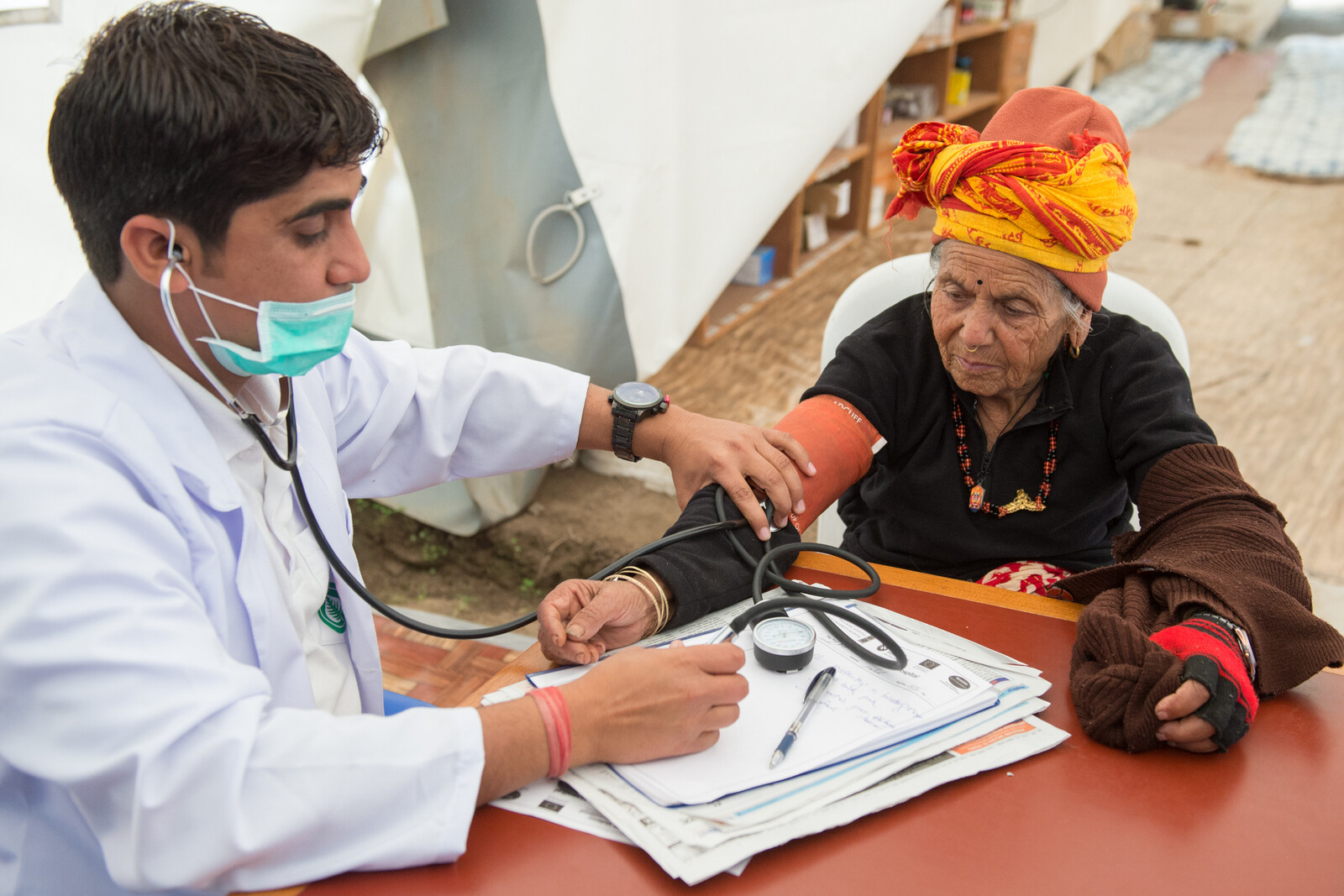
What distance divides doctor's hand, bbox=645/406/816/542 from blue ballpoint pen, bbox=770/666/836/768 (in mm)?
271

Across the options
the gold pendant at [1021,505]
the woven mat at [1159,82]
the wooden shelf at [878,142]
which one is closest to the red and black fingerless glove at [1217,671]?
the gold pendant at [1021,505]

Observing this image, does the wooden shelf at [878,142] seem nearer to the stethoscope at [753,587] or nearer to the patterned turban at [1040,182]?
the patterned turban at [1040,182]

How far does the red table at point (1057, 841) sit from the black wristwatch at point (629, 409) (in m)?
0.62

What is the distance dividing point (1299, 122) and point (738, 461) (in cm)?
751

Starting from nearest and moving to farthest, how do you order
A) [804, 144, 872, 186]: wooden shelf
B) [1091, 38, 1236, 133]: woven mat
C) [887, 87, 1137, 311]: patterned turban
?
[887, 87, 1137, 311]: patterned turban < [804, 144, 872, 186]: wooden shelf < [1091, 38, 1236, 133]: woven mat

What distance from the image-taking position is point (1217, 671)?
0.89 m

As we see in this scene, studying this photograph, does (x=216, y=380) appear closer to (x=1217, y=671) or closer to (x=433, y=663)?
(x=1217, y=671)

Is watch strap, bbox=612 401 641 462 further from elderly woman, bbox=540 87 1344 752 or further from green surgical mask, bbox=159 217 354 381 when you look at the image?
green surgical mask, bbox=159 217 354 381

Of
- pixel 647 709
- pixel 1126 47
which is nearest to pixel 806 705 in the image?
pixel 647 709

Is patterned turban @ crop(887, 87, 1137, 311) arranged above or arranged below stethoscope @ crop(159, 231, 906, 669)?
above

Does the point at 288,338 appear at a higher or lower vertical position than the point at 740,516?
higher

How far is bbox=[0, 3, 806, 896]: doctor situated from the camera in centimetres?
69

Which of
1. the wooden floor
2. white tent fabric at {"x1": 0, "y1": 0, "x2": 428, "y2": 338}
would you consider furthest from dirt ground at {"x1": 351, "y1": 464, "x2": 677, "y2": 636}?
white tent fabric at {"x1": 0, "y1": 0, "x2": 428, "y2": 338}

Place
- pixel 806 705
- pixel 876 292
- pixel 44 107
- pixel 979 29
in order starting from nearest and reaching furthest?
pixel 806 705 < pixel 876 292 < pixel 44 107 < pixel 979 29
